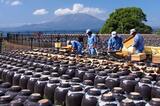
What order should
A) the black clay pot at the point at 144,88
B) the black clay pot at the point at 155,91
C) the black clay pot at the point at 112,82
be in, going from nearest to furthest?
the black clay pot at the point at 155,91 → the black clay pot at the point at 144,88 → the black clay pot at the point at 112,82

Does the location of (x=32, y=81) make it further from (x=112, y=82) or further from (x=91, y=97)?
(x=91, y=97)

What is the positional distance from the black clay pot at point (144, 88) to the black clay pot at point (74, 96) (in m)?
0.66

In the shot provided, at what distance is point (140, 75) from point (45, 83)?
1.30 metres

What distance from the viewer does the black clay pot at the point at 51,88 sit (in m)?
3.88

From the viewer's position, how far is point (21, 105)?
3.17 metres

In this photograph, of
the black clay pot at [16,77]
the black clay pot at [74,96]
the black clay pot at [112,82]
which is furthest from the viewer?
the black clay pot at [16,77]

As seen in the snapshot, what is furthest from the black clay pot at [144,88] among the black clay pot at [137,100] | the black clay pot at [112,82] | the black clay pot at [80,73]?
the black clay pot at [80,73]

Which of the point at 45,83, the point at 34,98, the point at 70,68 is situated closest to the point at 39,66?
the point at 70,68

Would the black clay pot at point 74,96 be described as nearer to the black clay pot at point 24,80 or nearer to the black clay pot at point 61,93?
the black clay pot at point 61,93

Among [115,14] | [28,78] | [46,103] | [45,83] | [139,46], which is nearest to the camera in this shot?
[46,103]

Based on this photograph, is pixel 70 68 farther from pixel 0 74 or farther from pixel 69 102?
pixel 69 102

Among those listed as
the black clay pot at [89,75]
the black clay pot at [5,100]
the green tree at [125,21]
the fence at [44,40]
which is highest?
the green tree at [125,21]

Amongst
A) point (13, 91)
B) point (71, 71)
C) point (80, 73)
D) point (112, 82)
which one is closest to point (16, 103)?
point (13, 91)

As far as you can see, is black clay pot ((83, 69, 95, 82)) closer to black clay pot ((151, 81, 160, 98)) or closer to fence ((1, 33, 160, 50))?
black clay pot ((151, 81, 160, 98))
